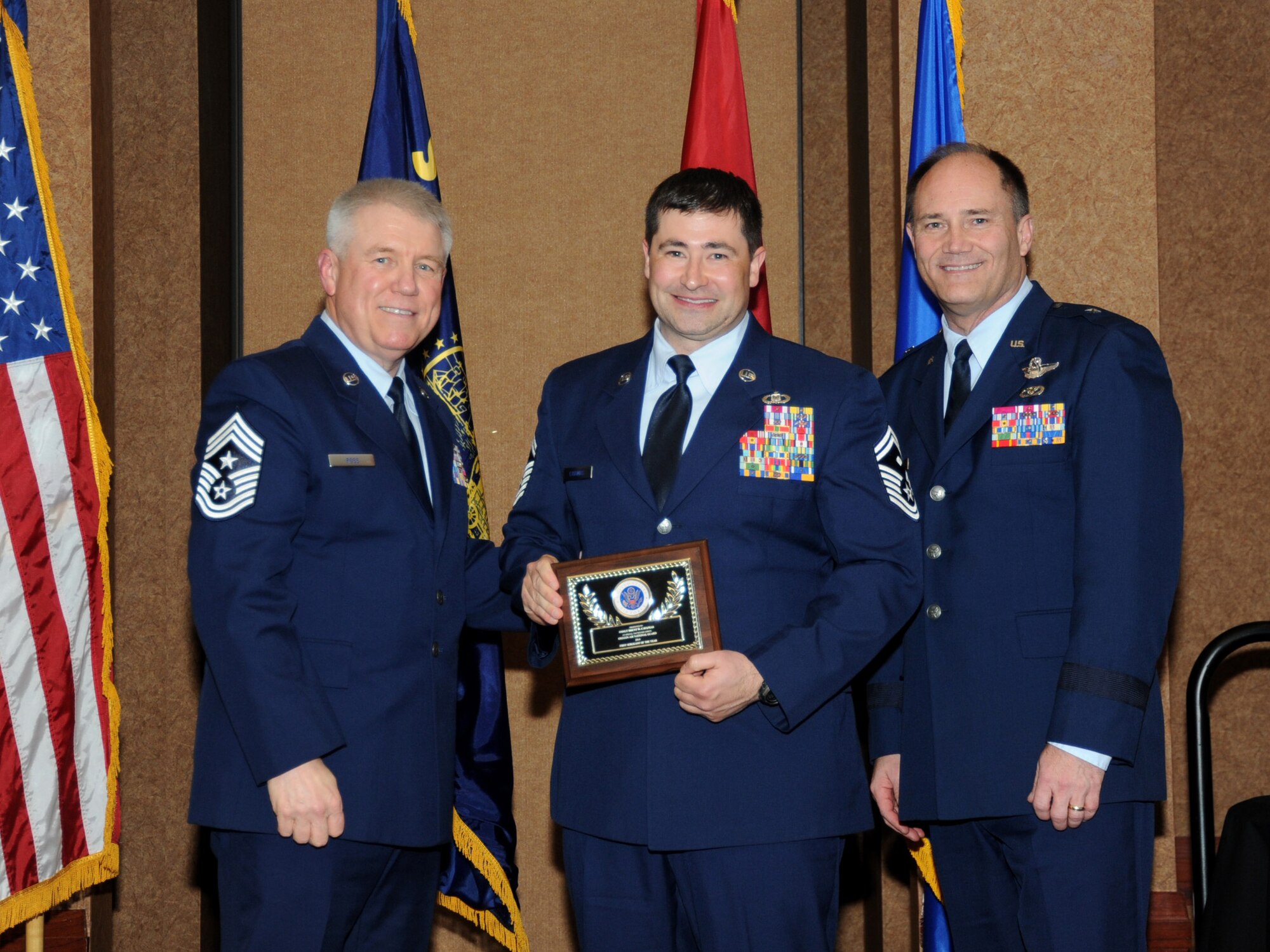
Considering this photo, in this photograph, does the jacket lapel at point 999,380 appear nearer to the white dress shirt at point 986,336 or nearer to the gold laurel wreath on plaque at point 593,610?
the white dress shirt at point 986,336

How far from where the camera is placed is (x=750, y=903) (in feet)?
7.14

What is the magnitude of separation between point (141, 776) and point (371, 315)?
219cm

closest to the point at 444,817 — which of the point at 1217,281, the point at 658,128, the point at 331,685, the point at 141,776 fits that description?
the point at 331,685

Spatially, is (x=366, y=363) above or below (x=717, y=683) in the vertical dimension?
above

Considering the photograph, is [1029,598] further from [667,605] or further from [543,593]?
[543,593]

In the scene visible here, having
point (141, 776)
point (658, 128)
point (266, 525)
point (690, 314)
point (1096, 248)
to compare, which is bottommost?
point (141, 776)

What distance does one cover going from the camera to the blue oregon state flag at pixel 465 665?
3.16 m

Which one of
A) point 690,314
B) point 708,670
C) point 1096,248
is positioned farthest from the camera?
point 1096,248

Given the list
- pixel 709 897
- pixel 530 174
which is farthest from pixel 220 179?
pixel 709 897

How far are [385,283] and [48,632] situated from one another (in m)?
1.24

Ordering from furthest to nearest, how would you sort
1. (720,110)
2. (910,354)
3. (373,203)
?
1. (720,110)
2. (910,354)
3. (373,203)

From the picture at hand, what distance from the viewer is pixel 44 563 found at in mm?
2902

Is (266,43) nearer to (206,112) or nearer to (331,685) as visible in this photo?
(206,112)

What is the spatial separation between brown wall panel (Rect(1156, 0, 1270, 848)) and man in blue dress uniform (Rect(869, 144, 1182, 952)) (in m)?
1.84
